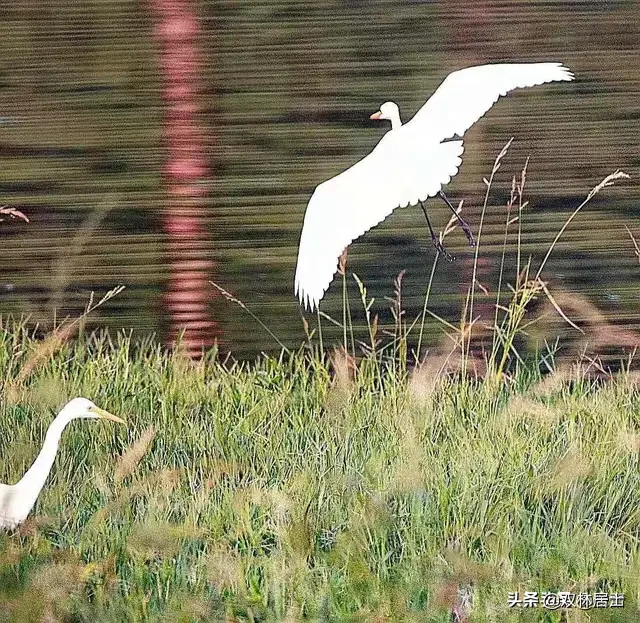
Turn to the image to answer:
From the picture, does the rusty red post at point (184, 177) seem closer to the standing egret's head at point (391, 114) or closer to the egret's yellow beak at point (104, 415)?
the egret's yellow beak at point (104, 415)

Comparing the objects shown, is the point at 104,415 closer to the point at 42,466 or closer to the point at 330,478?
the point at 42,466

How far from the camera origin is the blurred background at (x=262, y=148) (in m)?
1.51

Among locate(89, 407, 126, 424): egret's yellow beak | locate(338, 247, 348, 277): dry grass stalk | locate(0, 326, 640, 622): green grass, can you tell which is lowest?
locate(0, 326, 640, 622): green grass

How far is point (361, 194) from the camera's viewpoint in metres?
1.50

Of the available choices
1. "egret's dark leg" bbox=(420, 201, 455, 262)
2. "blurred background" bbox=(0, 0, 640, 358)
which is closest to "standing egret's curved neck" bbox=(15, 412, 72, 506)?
"blurred background" bbox=(0, 0, 640, 358)

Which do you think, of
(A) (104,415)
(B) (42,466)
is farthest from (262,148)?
(B) (42,466)

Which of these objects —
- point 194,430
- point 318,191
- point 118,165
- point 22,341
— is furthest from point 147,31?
point 194,430

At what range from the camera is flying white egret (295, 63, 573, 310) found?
1.50 m

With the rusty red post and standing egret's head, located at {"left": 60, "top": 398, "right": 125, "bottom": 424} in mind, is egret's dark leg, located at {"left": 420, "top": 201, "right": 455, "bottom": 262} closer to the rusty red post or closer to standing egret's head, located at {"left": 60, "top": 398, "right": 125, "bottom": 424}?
the rusty red post

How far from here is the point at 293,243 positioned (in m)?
1.51

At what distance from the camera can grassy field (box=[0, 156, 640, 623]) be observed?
142cm

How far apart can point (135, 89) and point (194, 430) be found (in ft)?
1.71

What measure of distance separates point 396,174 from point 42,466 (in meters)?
0.67

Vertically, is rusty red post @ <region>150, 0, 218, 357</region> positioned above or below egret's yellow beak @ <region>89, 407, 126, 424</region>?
above
